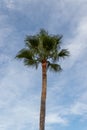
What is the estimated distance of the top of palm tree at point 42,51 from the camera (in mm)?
36062

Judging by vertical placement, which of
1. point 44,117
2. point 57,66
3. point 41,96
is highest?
point 57,66

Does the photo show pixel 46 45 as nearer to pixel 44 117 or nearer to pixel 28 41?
pixel 28 41

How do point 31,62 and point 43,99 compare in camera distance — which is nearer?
point 43,99

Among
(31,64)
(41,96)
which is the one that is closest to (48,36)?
(31,64)

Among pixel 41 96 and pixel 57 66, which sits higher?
pixel 57 66

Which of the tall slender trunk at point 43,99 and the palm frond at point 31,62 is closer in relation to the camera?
the tall slender trunk at point 43,99

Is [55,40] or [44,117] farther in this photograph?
Result: [55,40]

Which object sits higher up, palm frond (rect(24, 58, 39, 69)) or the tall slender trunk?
palm frond (rect(24, 58, 39, 69))

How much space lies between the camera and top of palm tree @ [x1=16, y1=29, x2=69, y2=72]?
118 feet

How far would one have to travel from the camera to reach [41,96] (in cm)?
3438

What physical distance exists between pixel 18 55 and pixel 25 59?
0.80 metres

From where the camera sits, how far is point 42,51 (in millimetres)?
35906

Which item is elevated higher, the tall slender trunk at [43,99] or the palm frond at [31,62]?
the palm frond at [31,62]

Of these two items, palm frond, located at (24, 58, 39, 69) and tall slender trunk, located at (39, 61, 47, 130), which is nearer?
tall slender trunk, located at (39, 61, 47, 130)
